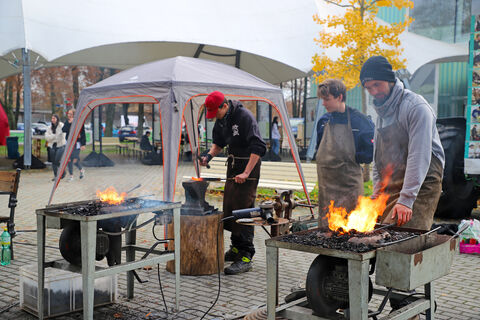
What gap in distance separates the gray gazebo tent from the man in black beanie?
3.65 meters

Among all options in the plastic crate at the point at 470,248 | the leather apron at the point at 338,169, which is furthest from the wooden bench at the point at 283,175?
the leather apron at the point at 338,169

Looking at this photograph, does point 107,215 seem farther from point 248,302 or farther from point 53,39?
point 53,39

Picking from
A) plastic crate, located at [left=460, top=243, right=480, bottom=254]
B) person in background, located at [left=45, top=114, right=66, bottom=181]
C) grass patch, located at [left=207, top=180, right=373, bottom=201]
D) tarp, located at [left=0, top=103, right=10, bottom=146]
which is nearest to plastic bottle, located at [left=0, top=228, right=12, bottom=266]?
tarp, located at [left=0, top=103, right=10, bottom=146]

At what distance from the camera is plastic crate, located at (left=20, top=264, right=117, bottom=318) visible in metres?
4.12

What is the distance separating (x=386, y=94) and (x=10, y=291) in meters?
3.85

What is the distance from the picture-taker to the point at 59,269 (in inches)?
167

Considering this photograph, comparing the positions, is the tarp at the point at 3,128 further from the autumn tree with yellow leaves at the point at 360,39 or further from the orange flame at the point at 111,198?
the autumn tree with yellow leaves at the point at 360,39

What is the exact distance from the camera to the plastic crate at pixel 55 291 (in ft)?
13.5

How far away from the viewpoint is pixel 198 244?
5297mm

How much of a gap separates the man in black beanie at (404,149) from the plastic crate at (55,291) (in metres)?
2.57

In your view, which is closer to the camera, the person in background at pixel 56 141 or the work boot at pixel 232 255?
the work boot at pixel 232 255

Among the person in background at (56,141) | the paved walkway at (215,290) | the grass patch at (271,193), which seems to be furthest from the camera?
the person in background at (56,141)

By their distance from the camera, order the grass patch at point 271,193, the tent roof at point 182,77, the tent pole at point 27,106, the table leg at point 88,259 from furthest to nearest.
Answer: the tent pole at point 27,106 → the grass patch at point 271,193 → the tent roof at point 182,77 → the table leg at point 88,259

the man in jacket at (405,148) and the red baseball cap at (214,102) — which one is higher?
the red baseball cap at (214,102)
